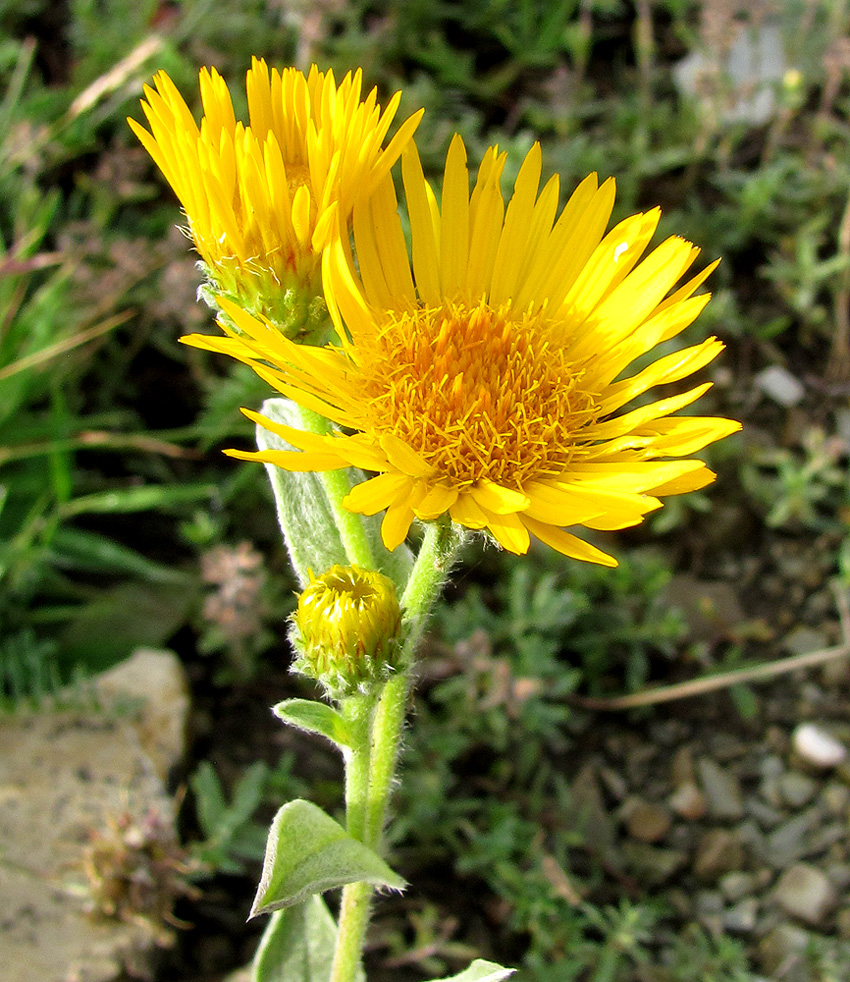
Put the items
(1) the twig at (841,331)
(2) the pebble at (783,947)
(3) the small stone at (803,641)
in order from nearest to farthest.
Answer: (2) the pebble at (783,947) → (3) the small stone at (803,641) → (1) the twig at (841,331)

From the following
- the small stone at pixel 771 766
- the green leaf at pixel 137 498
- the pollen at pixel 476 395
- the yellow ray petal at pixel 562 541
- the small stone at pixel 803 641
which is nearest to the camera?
the yellow ray petal at pixel 562 541

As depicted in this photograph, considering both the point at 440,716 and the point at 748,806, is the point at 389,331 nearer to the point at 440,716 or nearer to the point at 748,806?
the point at 440,716

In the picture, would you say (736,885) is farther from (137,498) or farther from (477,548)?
(137,498)

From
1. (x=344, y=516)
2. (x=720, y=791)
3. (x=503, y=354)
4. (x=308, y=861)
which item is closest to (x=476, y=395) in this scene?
(x=503, y=354)

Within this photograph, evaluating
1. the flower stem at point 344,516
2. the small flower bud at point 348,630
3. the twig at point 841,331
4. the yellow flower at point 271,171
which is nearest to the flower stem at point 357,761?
the small flower bud at point 348,630

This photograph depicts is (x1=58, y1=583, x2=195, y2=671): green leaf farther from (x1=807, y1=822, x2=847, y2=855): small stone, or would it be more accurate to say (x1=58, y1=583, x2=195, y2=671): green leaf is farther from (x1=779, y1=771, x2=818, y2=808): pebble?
(x1=807, y1=822, x2=847, y2=855): small stone

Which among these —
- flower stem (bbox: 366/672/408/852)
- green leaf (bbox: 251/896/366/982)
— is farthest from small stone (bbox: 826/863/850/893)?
flower stem (bbox: 366/672/408/852)

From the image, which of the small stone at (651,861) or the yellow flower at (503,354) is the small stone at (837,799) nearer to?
the small stone at (651,861)
